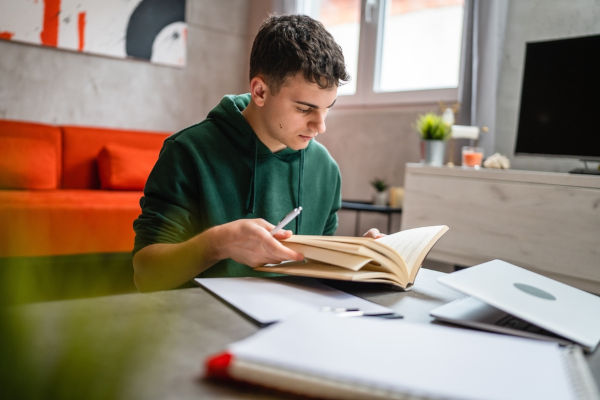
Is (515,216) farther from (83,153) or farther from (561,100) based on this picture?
(83,153)

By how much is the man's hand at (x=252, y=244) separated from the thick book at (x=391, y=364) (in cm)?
25

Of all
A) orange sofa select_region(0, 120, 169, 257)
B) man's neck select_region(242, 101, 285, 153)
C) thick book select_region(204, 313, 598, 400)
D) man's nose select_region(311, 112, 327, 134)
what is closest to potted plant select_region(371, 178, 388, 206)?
orange sofa select_region(0, 120, 169, 257)

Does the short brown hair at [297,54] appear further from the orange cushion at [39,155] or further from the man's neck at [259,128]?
the orange cushion at [39,155]

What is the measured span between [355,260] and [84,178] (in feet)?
9.47

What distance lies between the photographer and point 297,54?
1062mm

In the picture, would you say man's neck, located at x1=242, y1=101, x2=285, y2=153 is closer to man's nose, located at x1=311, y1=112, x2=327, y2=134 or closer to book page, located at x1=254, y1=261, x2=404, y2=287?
man's nose, located at x1=311, y1=112, x2=327, y2=134

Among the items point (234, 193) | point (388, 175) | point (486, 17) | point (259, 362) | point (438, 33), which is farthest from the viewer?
point (388, 175)

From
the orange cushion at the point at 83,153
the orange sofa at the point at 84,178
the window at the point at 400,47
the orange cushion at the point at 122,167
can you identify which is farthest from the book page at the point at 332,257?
the orange cushion at the point at 83,153

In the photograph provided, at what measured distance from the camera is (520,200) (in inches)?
81.4

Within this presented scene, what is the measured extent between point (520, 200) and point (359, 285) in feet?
4.89

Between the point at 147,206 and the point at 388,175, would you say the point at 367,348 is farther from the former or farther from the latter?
the point at 388,175

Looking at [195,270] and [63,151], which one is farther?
[63,151]

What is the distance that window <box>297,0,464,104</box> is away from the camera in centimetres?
303

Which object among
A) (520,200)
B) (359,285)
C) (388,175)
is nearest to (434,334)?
(359,285)
